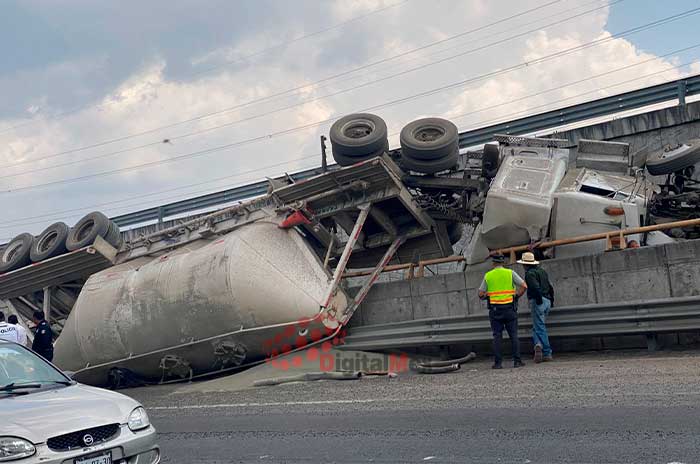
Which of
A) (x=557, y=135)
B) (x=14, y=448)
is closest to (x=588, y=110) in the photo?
(x=557, y=135)

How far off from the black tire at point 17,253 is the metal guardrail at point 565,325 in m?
7.44

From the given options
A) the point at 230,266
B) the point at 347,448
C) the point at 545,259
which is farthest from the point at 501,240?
the point at 347,448

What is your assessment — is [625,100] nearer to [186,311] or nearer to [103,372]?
[186,311]

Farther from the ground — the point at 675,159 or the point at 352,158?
the point at 352,158

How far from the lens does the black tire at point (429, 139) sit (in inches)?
505

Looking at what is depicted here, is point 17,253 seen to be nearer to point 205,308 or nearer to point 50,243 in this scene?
point 50,243

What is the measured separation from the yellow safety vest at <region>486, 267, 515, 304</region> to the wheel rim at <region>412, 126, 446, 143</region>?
3.66m

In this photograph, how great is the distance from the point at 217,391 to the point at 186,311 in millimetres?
1645

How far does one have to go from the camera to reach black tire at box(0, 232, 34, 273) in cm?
1577

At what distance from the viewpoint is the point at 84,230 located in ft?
50.0

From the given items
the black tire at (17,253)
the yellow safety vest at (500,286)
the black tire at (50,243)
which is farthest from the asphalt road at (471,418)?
the black tire at (17,253)

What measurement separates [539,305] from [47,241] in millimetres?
10327

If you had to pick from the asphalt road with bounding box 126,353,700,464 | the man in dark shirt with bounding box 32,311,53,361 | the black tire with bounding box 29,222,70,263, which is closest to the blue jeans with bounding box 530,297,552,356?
the asphalt road with bounding box 126,353,700,464

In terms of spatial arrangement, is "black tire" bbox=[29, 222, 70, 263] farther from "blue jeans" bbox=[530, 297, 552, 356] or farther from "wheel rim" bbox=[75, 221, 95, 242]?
"blue jeans" bbox=[530, 297, 552, 356]
